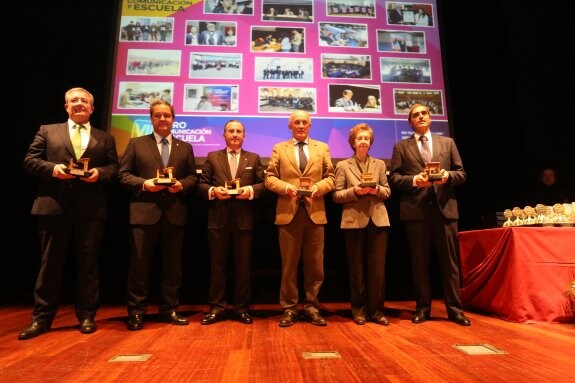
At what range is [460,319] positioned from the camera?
2926 mm

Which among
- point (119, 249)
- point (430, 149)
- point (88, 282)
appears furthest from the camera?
point (119, 249)

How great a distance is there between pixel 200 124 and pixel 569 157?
457 centimetres

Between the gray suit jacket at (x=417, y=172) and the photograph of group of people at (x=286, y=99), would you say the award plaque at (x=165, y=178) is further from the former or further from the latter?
the gray suit jacket at (x=417, y=172)

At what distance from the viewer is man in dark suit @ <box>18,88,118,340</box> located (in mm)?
2729

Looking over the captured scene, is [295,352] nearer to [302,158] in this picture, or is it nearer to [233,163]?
[302,158]

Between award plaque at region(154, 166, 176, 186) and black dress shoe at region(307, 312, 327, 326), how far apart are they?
1.50 meters

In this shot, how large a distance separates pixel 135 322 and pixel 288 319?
3.79ft

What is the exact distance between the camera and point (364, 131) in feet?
10.5

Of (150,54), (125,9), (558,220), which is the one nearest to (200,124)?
(150,54)

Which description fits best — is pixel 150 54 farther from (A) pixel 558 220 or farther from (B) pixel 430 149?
(A) pixel 558 220

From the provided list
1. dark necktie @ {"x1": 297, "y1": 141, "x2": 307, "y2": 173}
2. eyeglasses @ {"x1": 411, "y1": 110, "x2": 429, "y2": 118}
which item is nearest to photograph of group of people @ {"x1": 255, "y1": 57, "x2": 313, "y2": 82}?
dark necktie @ {"x1": 297, "y1": 141, "x2": 307, "y2": 173}

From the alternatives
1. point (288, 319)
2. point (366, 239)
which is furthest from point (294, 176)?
point (288, 319)

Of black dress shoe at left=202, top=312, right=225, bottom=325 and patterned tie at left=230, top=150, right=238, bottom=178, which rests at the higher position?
patterned tie at left=230, top=150, right=238, bottom=178

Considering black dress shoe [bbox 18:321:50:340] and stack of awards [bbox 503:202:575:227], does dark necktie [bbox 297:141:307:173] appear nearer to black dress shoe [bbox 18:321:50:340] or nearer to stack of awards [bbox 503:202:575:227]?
stack of awards [bbox 503:202:575:227]
